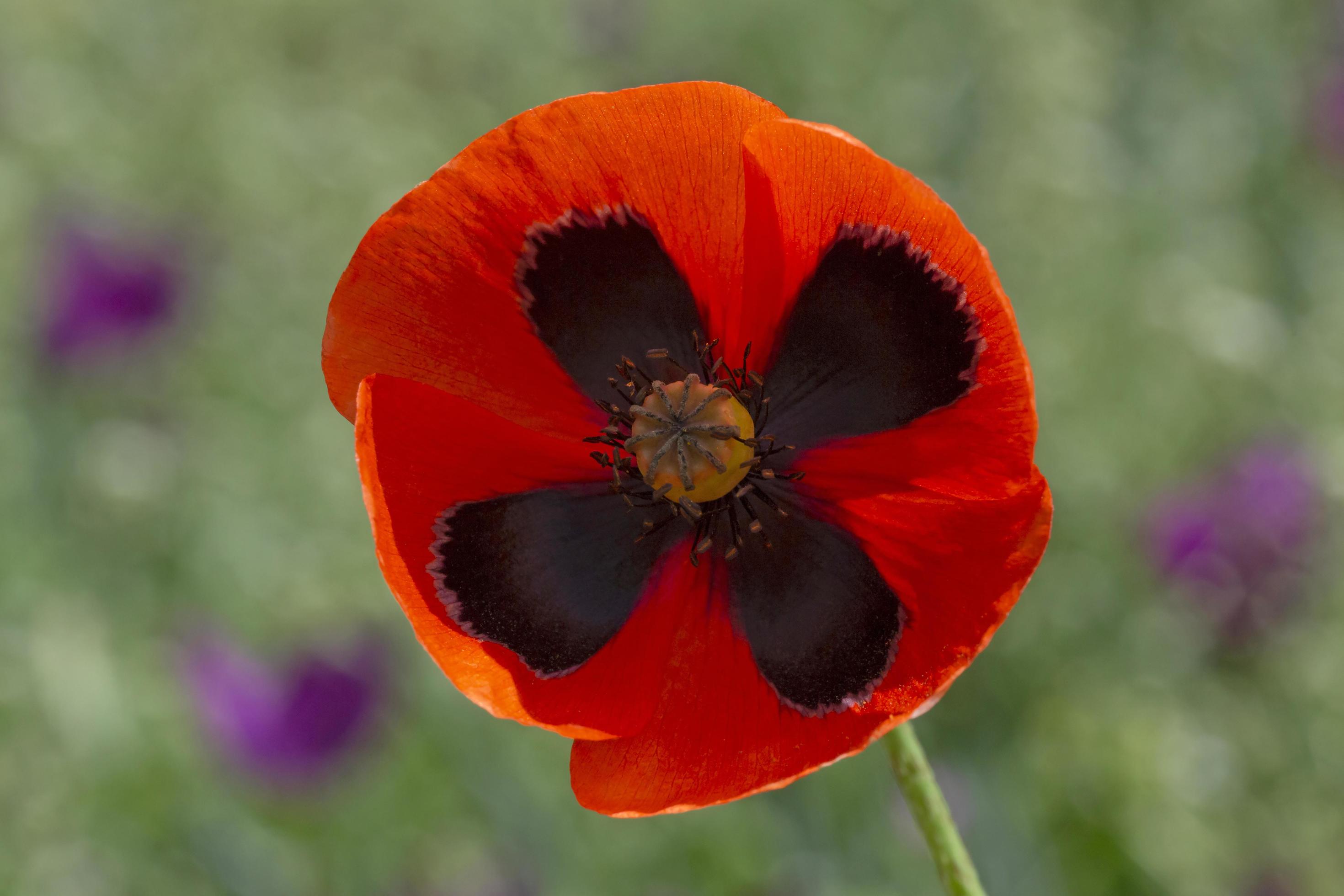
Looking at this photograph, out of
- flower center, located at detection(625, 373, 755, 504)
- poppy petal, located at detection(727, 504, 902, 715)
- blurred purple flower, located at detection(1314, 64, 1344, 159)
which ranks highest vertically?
flower center, located at detection(625, 373, 755, 504)

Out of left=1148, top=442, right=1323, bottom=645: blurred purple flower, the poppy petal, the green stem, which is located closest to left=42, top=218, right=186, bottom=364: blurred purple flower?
left=1148, top=442, right=1323, bottom=645: blurred purple flower

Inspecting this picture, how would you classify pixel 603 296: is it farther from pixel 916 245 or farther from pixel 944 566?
pixel 944 566

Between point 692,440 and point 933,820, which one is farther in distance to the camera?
point 692,440

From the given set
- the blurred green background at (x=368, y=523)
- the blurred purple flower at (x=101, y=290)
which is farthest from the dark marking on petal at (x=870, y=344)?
the blurred purple flower at (x=101, y=290)

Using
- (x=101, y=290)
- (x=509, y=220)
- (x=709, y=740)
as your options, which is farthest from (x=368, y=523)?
(x=709, y=740)

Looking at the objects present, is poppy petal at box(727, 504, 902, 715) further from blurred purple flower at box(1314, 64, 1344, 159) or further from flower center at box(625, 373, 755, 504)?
blurred purple flower at box(1314, 64, 1344, 159)

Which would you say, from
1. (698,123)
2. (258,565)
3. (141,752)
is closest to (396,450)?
(698,123)
